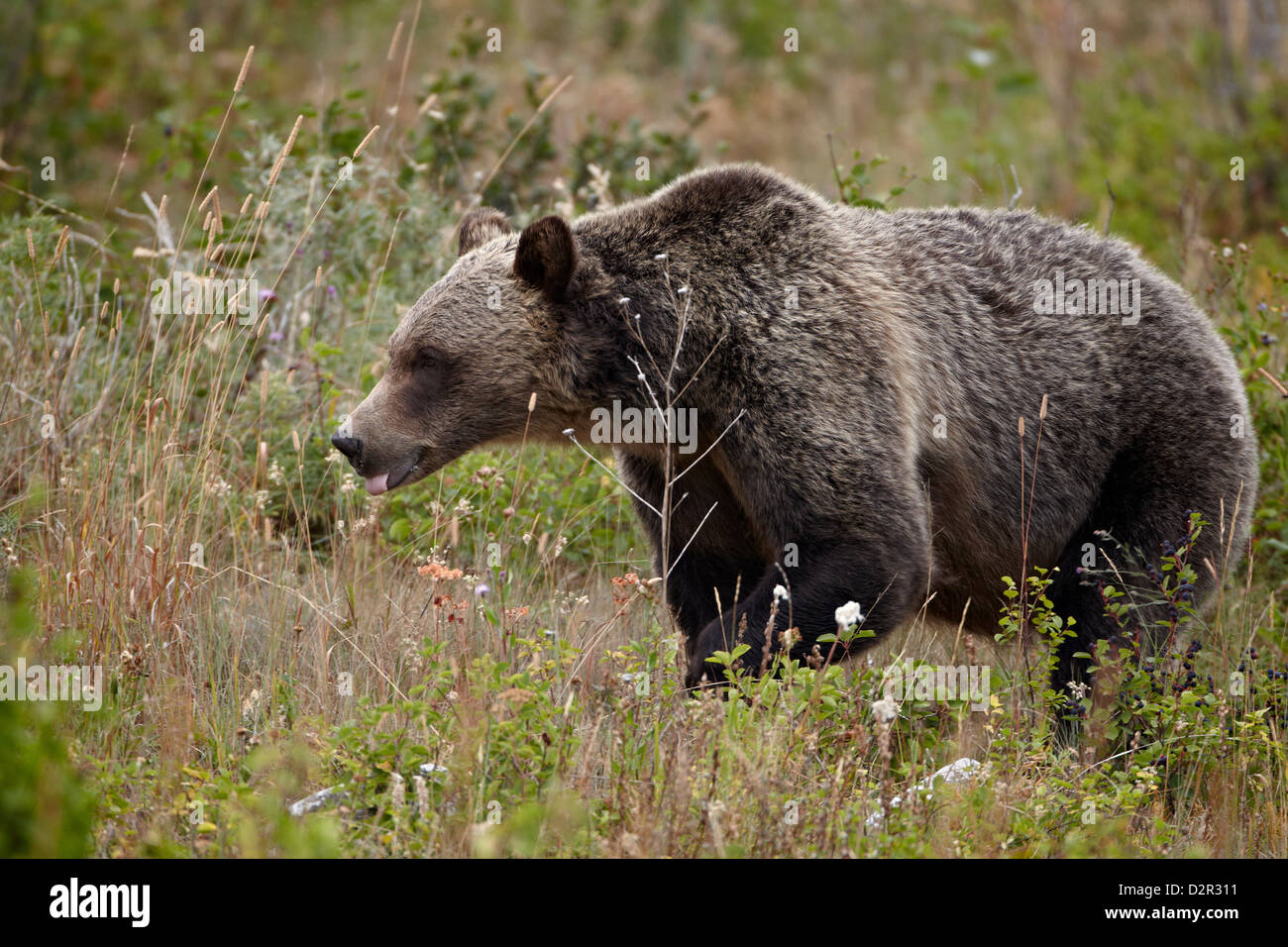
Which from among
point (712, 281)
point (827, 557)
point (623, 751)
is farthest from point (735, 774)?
point (712, 281)

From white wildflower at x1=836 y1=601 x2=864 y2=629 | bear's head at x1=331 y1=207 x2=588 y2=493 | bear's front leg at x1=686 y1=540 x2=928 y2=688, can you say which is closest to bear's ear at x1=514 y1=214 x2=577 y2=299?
bear's head at x1=331 y1=207 x2=588 y2=493

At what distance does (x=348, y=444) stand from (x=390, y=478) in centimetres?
23

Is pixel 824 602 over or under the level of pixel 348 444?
under

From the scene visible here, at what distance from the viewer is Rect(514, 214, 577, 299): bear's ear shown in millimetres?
4867

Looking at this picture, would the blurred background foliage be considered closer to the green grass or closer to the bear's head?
the green grass

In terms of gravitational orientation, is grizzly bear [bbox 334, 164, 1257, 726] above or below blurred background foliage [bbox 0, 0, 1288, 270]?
below

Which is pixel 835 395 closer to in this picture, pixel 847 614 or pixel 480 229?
pixel 847 614

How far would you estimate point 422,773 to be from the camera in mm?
3814

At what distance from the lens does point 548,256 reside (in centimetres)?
498

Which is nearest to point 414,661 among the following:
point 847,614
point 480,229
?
point 847,614

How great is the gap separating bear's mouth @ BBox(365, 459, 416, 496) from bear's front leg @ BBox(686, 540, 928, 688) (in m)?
1.26

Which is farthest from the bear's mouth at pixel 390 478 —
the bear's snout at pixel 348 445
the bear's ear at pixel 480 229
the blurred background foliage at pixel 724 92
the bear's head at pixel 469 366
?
the blurred background foliage at pixel 724 92

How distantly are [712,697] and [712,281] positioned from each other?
1.63 metres
